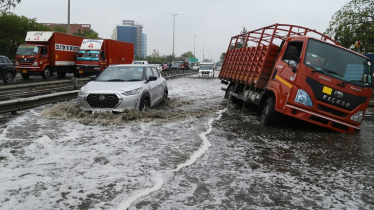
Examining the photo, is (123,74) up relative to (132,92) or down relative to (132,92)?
up

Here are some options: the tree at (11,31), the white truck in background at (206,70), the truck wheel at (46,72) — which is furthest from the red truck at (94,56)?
the tree at (11,31)

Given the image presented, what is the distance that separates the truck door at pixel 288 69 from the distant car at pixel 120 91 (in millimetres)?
3626

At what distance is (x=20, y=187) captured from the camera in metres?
3.88

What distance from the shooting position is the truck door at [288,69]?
7.53 m

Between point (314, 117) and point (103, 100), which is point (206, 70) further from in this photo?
point (314, 117)

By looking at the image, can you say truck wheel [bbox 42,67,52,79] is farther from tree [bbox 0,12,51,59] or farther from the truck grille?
tree [bbox 0,12,51,59]

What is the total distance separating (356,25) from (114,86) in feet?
67.7

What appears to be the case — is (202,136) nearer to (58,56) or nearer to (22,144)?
(22,144)

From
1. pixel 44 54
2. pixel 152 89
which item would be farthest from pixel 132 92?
pixel 44 54

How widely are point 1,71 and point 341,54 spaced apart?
17.8 metres

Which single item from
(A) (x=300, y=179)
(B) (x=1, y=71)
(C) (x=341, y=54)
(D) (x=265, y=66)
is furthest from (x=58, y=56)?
(A) (x=300, y=179)

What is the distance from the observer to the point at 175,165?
16.1 ft

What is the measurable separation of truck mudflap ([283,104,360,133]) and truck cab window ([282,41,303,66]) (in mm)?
1085

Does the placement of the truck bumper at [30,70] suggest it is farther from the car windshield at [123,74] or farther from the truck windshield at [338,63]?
the truck windshield at [338,63]
